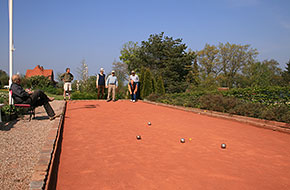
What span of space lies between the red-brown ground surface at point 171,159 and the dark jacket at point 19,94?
1558 millimetres

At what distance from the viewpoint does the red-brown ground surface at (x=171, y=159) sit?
3.13m

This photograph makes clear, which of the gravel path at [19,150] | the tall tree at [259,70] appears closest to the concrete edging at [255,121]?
the gravel path at [19,150]

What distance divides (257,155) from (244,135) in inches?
68.5

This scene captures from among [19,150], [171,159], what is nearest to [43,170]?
[19,150]

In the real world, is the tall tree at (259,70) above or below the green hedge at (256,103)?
above

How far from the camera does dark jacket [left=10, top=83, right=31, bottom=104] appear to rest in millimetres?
6648

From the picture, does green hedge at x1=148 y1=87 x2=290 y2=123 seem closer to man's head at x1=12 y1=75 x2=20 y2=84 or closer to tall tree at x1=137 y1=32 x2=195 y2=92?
man's head at x1=12 y1=75 x2=20 y2=84

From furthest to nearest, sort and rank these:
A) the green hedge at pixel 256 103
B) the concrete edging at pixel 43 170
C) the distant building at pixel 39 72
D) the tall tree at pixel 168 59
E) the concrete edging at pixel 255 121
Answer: the distant building at pixel 39 72, the tall tree at pixel 168 59, the green hedge at pixel 256 103, the concrete edging at pixel 255 121, the concrete edging at pixel 43 170

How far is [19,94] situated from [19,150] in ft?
9.62

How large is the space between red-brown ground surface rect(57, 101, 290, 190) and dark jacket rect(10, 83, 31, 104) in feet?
5.11

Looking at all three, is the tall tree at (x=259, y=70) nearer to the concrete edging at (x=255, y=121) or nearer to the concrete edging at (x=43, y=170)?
the concrete edging at (x=255, y=121)

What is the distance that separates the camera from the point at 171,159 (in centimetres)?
407

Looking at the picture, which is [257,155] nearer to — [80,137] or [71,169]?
[71,169]

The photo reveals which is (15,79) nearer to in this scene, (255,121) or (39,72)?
(255,121)
